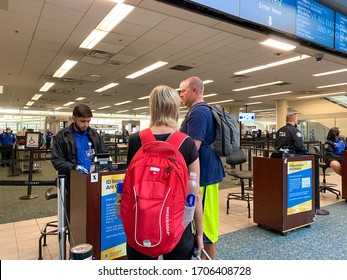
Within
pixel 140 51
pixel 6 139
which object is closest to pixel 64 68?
pixel 140 51

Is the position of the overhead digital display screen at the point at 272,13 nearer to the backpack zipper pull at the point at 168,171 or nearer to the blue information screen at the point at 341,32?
the blue information screen at the point at 341,32

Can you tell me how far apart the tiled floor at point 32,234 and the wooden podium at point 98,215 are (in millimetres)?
940

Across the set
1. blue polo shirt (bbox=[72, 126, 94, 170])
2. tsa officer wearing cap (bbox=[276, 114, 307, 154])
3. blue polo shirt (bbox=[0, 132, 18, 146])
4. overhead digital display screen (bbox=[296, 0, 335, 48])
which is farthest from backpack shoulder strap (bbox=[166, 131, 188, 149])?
blue polo shirt (bbox=[0, 132, 18, 146])

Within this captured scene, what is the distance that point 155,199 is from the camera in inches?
41.7

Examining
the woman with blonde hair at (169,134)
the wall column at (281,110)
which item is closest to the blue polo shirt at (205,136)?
the woman with blonde hair at (169,134)

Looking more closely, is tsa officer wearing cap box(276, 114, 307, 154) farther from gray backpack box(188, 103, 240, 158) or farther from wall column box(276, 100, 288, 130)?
wall column box(276, 100, 288, 130)

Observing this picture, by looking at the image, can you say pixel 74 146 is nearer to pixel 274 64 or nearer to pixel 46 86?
pixel 274 64

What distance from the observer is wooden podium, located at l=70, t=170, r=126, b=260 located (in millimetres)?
1976

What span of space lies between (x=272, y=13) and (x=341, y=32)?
1891 mm

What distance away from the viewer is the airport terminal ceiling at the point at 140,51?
14.0ft

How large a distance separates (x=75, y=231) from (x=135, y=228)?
138cm

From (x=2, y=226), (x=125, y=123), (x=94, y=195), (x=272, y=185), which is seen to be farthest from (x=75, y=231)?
(x=125, y=123)

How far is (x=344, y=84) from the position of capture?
35.9ft

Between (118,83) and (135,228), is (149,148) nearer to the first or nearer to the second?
(135,228)
